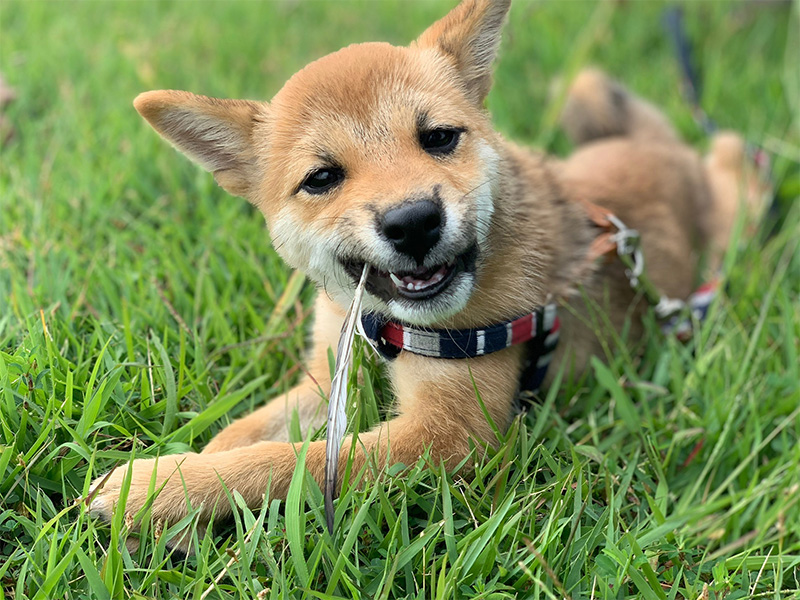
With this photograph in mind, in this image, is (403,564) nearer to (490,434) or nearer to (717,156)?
(490,434)

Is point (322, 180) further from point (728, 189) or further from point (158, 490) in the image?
point (728, 189)

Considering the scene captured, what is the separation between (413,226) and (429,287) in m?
0.31

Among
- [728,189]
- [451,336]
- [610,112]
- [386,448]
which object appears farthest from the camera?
[610,112]

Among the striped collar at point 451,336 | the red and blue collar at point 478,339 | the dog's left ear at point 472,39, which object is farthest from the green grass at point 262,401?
the dog's left ear at point 472,39

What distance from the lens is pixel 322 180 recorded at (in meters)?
2.63

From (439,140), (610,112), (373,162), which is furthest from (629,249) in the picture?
(610,112)

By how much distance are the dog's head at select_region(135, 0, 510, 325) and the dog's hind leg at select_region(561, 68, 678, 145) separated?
2193 millimetres

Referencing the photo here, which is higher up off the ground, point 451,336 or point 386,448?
point 451,336

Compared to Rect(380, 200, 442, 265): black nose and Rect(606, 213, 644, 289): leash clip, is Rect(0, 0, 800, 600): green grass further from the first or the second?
Rect(380, 200, 442, 265): black nose

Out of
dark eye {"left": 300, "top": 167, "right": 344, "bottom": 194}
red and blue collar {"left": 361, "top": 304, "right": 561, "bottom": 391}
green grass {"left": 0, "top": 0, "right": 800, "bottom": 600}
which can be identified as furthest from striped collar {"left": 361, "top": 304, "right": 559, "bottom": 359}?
dark eye {"left": 300, "top": 167, "right": 344, "bottom": 194}

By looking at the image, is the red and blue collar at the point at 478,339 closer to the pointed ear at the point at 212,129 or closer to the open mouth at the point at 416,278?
the open mouth at the point at 416,278

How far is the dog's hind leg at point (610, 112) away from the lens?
190 inches

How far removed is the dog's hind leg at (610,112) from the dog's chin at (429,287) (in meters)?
2.71

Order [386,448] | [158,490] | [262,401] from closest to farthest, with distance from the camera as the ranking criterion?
[158,490], [386,448], [262,401]
